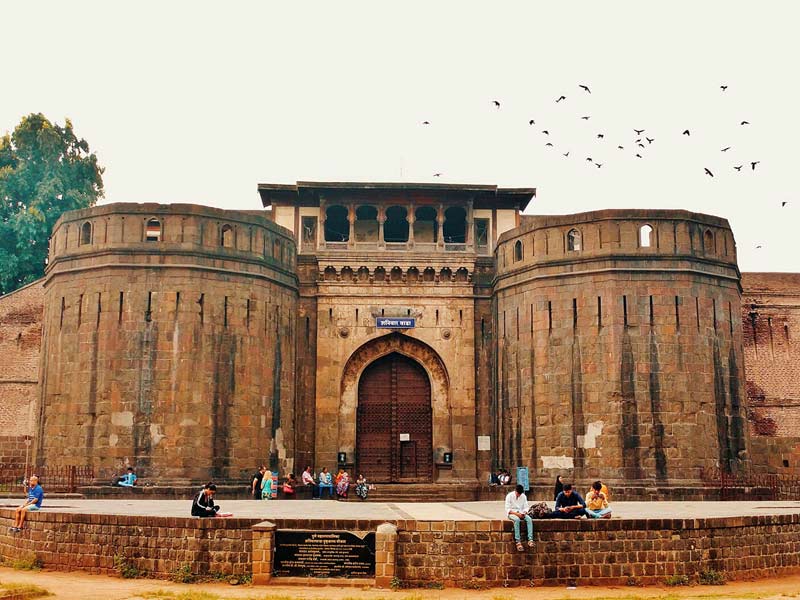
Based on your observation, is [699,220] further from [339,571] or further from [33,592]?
[33,592]

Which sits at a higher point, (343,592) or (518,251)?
(518,251)

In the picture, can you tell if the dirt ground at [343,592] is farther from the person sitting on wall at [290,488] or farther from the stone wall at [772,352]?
the stone wall at [772,352]

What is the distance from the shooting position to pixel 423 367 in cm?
3509

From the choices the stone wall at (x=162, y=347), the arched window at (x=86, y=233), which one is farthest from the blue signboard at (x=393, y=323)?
the arched window at (x=86, y=233)

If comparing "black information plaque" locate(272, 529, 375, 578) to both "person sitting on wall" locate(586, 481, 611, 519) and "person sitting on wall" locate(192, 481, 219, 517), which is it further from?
"person sitting on wall" locate(586, 481, 611, 519)

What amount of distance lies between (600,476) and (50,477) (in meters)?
16.6

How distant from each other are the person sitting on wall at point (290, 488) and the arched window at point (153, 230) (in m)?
8.92

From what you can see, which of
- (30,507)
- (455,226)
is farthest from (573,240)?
(30,507)

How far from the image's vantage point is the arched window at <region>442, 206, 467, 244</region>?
36.7m

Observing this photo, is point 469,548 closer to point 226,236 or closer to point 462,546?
point 462,546

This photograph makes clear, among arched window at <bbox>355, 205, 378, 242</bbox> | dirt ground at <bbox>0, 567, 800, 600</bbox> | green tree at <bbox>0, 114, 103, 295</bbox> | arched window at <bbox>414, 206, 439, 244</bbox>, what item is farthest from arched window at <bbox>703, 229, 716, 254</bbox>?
green tree at <bbox>0, 114, 103, 295</bbox>

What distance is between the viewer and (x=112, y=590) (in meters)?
16.2

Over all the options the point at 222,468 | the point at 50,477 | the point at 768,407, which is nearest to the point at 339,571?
the point at 222,468

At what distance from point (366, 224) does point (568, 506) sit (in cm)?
2071
